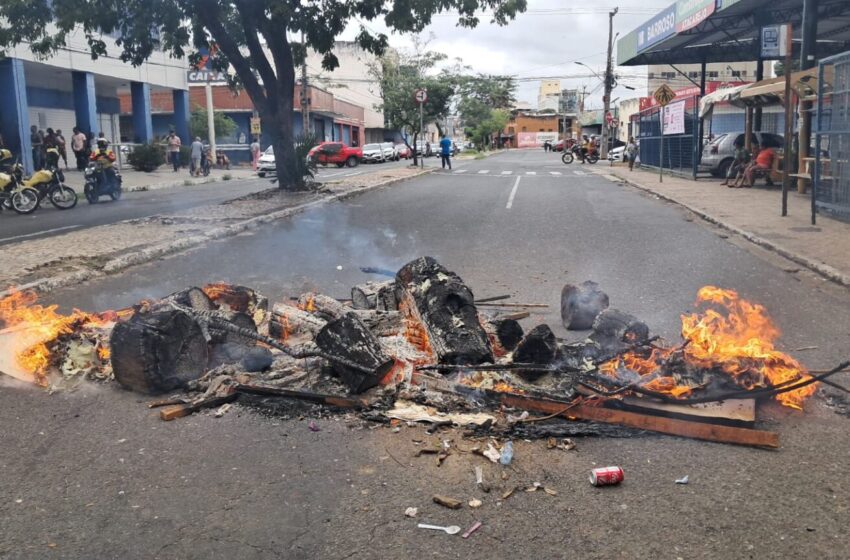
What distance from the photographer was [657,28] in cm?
2681

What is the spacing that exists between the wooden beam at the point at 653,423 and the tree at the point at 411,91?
3591 centimetres

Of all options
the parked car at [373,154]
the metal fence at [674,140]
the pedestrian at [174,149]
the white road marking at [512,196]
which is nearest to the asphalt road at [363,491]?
the white road marking at [512,196]

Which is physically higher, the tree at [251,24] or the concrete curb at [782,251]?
the tree at [251,24]

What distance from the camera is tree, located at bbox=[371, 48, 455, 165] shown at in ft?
149

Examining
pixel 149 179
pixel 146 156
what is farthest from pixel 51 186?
pixel 146 156

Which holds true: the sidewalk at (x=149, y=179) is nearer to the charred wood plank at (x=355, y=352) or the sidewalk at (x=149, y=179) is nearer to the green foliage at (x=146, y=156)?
the green foliage at (x=146, y=156)

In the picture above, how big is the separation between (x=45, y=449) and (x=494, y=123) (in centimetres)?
10596

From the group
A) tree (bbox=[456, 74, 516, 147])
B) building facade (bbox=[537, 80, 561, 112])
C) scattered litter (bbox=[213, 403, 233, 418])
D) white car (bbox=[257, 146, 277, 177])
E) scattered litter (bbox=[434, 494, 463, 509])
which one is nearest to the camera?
scattered litter (bbox=[434, 494, 463, 509])

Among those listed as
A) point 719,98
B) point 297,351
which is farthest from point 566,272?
point 719,98

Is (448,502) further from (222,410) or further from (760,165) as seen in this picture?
(760,165)

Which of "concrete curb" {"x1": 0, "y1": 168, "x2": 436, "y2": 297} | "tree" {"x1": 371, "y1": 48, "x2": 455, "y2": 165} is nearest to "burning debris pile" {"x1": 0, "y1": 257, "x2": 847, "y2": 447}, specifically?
"concrete curb" {"x1": 0, "y1": 168, "x2": 436, "y2": 297}

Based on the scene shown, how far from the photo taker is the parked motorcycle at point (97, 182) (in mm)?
18109

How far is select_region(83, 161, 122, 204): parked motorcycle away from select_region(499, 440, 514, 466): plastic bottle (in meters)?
17.1

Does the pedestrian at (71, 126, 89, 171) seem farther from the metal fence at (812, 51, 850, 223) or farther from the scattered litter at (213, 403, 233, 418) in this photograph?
the scattered litter at (213, 403, 233, 418)
